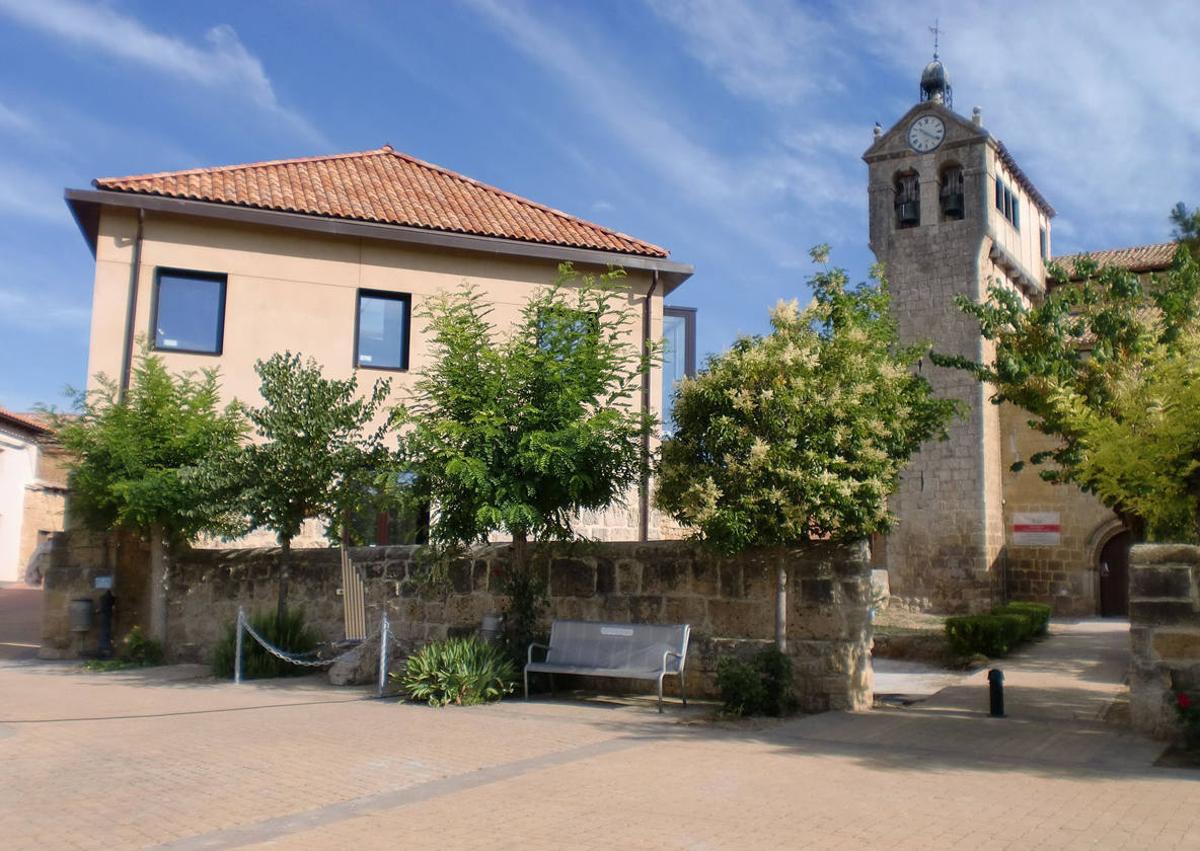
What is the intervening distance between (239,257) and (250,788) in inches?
482

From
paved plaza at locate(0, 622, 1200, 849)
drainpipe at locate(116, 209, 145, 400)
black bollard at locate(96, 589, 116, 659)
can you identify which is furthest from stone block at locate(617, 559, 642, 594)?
drainpipe at locate(116, 209, 145, 400)

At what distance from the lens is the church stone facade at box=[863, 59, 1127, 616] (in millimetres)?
26469

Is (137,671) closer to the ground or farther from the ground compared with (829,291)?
closer to the ground

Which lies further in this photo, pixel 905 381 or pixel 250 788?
pixel 905 381

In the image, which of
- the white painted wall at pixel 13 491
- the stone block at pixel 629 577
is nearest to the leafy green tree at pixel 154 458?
the stone block at pixel 629 577

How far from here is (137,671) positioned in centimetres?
1378

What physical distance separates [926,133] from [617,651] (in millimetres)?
→ 23097

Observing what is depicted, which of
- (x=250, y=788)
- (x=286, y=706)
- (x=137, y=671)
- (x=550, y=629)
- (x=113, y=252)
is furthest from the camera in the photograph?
(x=113, y=252)

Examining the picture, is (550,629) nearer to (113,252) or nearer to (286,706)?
(286,706)

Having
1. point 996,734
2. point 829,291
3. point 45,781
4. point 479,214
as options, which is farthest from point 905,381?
point 479,214

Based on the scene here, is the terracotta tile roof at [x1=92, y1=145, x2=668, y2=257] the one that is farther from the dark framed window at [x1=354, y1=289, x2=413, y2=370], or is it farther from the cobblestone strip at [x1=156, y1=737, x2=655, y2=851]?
the cobblestone strip at [x1=156, y1=737, x2=655, y2=851]

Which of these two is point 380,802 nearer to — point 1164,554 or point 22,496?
point 1164,554

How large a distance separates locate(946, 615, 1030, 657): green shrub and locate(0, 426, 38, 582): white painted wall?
32.2m

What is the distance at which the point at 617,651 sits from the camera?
Answer: 10.4 meters
